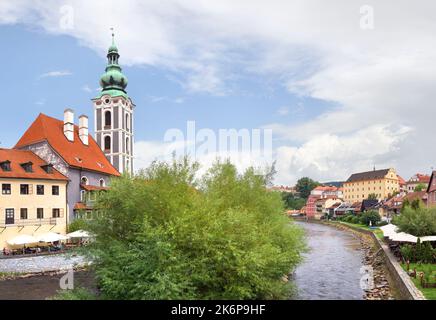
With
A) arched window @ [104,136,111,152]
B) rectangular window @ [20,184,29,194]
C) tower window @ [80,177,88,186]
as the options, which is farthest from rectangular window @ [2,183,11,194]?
arched window @ [104,136,111,152]

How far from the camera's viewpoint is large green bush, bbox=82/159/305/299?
1462cm

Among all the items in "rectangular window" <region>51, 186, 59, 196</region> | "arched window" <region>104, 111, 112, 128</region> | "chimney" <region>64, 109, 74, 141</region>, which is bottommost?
"rectangular window" <region>51, 186, 59, 196</region>

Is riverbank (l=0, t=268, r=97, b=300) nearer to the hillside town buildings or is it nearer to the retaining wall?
the hillside town buildings

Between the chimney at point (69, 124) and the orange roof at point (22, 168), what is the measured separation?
22.8ft

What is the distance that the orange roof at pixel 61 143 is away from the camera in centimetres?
4116

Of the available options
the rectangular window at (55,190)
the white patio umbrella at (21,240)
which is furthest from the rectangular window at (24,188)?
the white patio umbrella at (21,240)

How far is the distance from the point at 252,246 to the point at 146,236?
415 cm

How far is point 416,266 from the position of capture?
25562mm

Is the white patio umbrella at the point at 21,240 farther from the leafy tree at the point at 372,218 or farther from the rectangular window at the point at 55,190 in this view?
the leafy tree at the point at 372,218

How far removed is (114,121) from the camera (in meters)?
58.4

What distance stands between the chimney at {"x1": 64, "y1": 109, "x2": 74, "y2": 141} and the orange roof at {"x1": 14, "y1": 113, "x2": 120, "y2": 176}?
20.4 inches

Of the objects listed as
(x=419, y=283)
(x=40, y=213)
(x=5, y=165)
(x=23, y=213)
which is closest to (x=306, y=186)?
(x=40, y=213)

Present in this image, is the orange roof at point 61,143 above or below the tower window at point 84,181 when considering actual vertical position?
above
